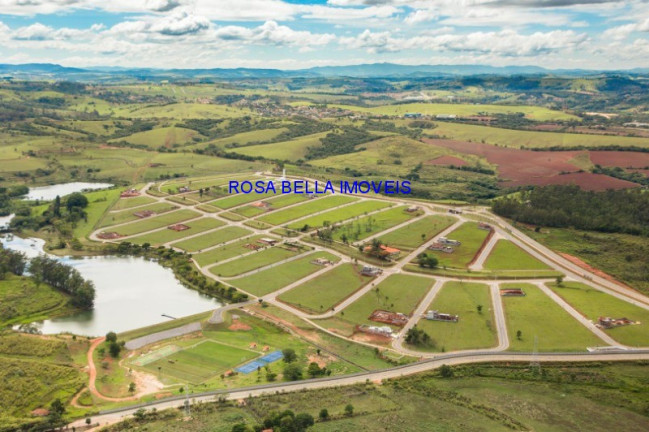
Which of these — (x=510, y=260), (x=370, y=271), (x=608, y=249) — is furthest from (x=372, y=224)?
(x=608, y=249)

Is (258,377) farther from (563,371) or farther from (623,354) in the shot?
(623,354)

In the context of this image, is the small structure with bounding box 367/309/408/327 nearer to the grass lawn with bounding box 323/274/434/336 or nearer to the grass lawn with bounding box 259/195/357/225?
the grass lawn with bounding box 323/274/434/336

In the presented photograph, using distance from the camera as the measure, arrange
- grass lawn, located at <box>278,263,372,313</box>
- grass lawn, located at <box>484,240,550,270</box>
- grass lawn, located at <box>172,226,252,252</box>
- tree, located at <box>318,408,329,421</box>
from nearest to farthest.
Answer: tree, located at <box>318,408,329,421</box>, grass lawn, located at <box>278,263,372,313</box>, grass lawn, located at <box>484,240,550,270</box>, grass lawn, located at <box>172,226,252,252</box>

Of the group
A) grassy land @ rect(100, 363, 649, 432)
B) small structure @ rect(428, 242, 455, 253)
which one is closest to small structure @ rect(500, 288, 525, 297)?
small structure @ rect(428, 242, 455, 253)

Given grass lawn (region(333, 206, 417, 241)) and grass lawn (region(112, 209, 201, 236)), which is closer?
grass lawn (region(333, 206, 417, 241))

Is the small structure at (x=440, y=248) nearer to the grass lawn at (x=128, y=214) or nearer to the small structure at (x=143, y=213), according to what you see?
the grass lawn at (x=128, y=214)

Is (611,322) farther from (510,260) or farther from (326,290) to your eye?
(326,290)
